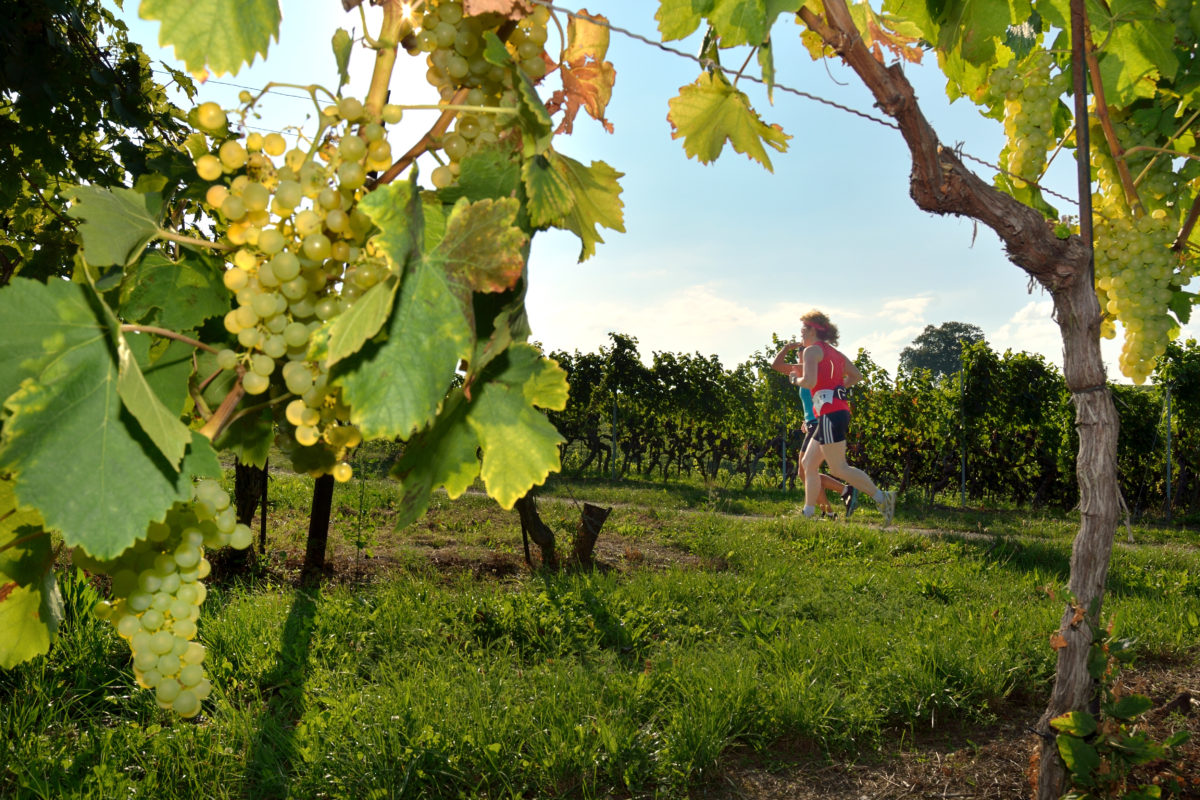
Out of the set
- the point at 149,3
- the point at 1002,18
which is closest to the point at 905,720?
the point at 1002,18

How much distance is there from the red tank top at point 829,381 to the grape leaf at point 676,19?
729cm

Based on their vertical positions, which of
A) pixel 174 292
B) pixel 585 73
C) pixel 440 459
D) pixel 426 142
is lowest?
pixel 440 459

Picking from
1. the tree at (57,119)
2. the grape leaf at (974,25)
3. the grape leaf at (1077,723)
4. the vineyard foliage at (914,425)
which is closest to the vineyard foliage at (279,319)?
the grape leaf at (974,25)

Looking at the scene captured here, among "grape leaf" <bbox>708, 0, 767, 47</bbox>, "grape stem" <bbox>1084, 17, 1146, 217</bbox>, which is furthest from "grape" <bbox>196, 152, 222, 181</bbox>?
"grape stem" <bbox>1084, 17, 1146, 217</bbox>

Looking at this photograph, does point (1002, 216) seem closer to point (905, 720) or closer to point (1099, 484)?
point (1099, 484)

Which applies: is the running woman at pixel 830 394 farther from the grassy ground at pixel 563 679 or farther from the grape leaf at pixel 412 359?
the grape leaf at pixel 412 359

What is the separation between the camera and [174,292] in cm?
63

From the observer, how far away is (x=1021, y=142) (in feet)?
6.93

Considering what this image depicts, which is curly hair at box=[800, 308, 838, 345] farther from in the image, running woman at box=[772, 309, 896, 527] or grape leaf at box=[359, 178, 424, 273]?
grape leaf at box=[359, 178, 424, 273]

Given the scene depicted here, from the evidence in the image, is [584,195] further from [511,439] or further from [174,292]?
[174,292]

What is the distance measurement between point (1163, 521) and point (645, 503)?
7191mm

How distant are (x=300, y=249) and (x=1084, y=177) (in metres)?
2.08

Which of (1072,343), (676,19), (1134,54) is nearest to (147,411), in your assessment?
(676,19)

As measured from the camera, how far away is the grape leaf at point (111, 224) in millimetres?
540
